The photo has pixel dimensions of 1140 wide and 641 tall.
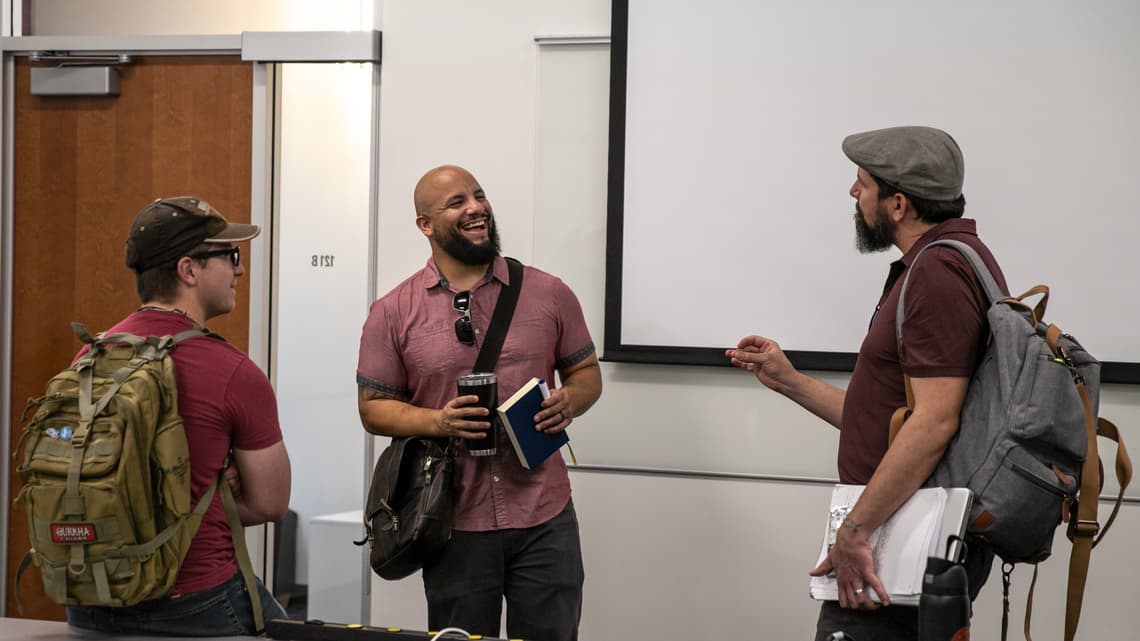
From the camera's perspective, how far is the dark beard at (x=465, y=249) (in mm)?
2725

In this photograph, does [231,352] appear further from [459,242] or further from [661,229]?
[661,229]

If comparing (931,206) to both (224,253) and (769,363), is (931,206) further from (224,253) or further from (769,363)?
(224,253)

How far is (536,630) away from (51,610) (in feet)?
7.37

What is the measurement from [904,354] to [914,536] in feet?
1.03

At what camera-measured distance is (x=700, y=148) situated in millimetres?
3236

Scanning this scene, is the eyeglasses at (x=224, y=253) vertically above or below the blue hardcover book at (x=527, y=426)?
above

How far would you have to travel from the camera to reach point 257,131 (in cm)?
372

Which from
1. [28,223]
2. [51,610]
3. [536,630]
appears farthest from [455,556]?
[28,223]

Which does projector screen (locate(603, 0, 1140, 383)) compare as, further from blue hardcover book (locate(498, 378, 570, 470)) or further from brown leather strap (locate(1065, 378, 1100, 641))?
brown leather strap (locate(1065, 378, 1100, 641))

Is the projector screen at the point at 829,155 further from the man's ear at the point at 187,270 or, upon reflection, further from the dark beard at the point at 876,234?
the man's ear at the point at 187,270

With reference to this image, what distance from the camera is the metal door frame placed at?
3.55 meters

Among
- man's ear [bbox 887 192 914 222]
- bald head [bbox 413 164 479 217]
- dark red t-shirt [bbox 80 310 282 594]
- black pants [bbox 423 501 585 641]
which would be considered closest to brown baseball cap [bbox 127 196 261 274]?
dark red t-shirt [bbox 80 310 282 594]

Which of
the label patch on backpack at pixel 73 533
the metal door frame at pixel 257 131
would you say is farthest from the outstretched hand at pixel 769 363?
the metal door frame at pixel 257 131

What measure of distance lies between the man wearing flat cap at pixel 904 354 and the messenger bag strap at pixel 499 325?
924 millimetres
